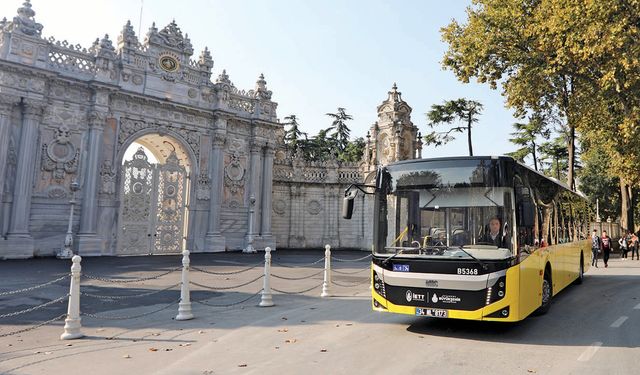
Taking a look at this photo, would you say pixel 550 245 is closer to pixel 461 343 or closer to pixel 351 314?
pixel 461 343

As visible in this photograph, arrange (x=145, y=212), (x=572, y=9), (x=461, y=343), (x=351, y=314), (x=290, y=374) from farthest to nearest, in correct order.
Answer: (x=145, y=212), (x=572, y=9), (x=351, y=314), (x=461, y=343), (x=290, y=374)

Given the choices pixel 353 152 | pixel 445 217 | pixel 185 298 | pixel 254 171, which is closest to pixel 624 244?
pixel 254 171

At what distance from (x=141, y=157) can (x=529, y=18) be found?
19625 mm

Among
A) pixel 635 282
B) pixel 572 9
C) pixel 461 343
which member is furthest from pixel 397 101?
pixel 461 343

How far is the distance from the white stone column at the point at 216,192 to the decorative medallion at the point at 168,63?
4219 millimetres

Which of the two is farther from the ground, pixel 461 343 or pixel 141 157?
pixel 141 157

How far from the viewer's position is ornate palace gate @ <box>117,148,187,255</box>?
21094mm

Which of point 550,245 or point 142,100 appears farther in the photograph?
point 142,100

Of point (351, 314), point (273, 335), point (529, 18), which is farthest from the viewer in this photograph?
point (529, 18)

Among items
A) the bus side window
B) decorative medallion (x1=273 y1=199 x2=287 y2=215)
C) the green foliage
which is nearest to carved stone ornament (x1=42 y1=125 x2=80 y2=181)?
decorative medallion (x1=273 y1=199 x2=287 y2=215)

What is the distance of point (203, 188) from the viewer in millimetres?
23781

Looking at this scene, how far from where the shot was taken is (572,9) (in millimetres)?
15570

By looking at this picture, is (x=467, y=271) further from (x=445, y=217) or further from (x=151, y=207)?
(x=151, y=207)

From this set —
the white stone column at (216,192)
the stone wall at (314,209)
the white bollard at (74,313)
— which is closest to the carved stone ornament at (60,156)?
the white stone column at (216,192)
